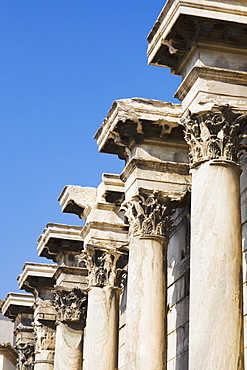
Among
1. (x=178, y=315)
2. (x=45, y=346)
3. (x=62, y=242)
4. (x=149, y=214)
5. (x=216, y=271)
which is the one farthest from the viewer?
(x=45, y=346)

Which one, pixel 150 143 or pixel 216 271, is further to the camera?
pixel 150 143

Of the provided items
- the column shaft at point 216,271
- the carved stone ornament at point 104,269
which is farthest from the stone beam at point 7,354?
the column shaft at point 216,271

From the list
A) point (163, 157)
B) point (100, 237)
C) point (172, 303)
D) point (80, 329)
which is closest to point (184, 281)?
point (172, 303)

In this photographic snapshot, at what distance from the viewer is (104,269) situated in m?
18.9

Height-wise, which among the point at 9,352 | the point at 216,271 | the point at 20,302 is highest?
the point at 9,352

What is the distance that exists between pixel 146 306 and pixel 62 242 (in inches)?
331

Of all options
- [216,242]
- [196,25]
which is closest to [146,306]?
[216,242]

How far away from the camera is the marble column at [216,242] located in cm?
1097

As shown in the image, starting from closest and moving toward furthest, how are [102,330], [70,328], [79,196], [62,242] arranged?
[102,330]
[79,196]
[70,328]
[62,242]

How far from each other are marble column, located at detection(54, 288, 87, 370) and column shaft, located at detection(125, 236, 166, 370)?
758 centimetres

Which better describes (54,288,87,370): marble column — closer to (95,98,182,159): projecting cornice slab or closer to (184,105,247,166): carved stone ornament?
(95,98,182,159): projecting cornice slab

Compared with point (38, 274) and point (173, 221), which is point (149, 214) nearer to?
point (173, 221)

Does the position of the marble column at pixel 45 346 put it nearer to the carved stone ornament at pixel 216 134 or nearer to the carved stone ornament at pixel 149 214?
the carved stone ornament at pixel 149 214

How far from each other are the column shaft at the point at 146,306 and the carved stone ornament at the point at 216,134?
3.38 meters
